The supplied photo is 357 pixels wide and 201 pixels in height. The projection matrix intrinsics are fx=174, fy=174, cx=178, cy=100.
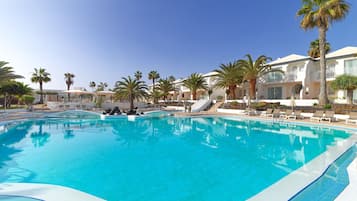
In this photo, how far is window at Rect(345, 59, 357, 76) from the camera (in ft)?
69.1

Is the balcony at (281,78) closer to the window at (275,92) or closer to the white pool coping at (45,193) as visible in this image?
the window at (275,92)

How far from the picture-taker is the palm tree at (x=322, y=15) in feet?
56.3

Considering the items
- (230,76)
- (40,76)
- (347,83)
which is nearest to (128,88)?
(230,76)

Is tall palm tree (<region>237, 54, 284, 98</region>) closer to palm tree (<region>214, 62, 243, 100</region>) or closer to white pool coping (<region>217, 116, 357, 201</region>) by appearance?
palm tree (<region>214, 62, 243, 100</region>)

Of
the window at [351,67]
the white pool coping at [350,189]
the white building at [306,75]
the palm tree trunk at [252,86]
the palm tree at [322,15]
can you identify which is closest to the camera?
the white pool coping at [350,189]

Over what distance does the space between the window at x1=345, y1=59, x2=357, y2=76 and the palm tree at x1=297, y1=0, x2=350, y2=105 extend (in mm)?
5972

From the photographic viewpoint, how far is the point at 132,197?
4.25 m

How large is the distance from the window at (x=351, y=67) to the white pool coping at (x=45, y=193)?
96.5 ft

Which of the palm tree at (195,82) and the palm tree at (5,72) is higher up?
the palm tree at (195,82)

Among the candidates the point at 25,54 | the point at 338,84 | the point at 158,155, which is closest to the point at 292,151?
the point at 158,155

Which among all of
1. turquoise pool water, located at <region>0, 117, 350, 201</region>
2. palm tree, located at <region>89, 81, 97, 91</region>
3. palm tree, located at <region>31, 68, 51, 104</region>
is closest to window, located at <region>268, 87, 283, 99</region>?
turquoise pool water, located at <region>0, 117, 350, 201</region>

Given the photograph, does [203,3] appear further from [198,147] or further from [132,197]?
[132,197]

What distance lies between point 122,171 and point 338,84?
22011 millimetres

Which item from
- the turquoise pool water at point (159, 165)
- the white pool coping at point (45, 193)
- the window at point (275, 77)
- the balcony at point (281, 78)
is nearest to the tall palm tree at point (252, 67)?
the balcony at point (281, 78)
